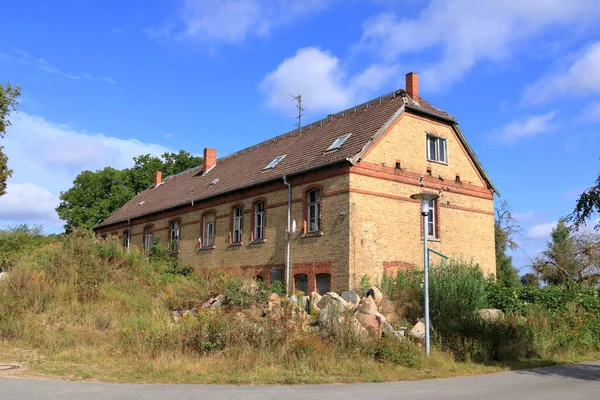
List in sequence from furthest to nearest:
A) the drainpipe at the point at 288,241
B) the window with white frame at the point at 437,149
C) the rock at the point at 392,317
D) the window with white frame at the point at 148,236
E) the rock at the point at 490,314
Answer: the window with white frame at the point at 148,236 → the window with white frame at the point at 437,149 → the drainpipe at the point at 288,241 → the rock at the point at 392,317 → the rock at the point at 490,314

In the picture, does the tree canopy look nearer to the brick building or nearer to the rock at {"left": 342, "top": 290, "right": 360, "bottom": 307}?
the brick building

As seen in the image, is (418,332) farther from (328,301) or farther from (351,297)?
(351,297)

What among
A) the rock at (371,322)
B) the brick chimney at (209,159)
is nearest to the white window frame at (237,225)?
the brick chimney at (209,159)

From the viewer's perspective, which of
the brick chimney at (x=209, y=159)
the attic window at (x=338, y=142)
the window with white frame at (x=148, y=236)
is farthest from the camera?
the brick chimney at (x=209, y=159)

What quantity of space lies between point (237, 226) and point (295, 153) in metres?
4.48

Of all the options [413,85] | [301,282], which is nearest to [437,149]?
[413,85]

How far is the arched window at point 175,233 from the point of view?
29272 millimetres

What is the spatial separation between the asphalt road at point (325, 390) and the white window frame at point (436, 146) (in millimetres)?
13316

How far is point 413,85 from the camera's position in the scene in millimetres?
23312

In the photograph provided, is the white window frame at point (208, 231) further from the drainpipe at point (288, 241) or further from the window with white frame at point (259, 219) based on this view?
the drainpipe at point (288, 241)

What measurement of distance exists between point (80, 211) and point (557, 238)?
148ft

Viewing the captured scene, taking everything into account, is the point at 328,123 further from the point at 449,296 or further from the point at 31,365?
the point at 31,365

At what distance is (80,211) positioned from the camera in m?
48.5

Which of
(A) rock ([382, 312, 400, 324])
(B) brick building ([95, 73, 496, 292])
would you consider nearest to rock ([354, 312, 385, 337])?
(A) rock ([382, 312, 400, 324])
